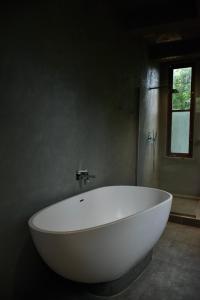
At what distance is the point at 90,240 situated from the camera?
151cm

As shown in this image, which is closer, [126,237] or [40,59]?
[126,237]

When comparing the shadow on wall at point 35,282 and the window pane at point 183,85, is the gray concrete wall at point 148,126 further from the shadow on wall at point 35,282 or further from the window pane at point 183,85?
the shadow on wall at point 35,282

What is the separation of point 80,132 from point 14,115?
34.4 inches

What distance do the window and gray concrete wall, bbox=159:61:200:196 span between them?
0.24ft

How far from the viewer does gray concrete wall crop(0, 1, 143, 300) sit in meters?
1.68

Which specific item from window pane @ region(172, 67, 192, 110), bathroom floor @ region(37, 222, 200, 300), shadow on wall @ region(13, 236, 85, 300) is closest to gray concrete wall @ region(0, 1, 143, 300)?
shadow on wall @ region(13, 236, 85, 300)

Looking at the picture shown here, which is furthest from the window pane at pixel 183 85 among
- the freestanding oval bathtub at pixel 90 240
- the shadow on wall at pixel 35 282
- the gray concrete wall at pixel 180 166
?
the shadow on wall at pixel 35 282

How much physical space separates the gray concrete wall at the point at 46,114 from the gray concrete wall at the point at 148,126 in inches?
34.2

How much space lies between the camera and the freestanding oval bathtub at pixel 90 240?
1507mm

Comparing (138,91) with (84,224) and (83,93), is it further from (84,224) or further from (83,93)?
(84,224)

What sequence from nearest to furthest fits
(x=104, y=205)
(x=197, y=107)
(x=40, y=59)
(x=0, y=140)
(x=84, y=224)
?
(x=0, y=140) → (x=40, y=59) → (x=84, y=224) → (x=104, y=205) → (x=197, y=107)

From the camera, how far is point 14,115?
67.0 inches

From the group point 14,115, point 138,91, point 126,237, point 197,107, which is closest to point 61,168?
point 14,115

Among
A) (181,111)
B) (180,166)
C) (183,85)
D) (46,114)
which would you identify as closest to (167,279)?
(46,114)
